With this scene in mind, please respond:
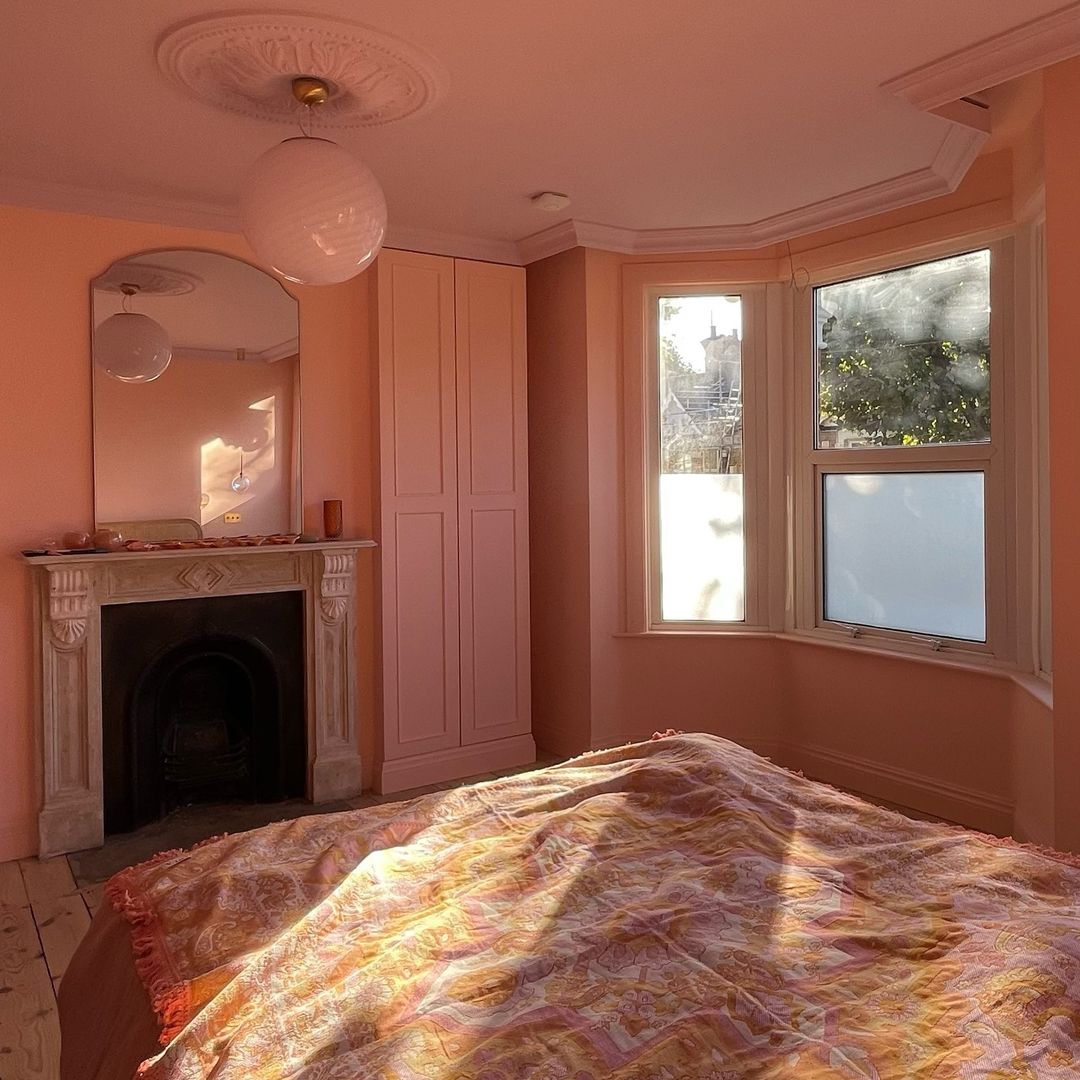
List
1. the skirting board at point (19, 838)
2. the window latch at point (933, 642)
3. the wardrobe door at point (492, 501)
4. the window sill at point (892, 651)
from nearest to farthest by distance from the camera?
1. the window sill at point (892, 651)
2. the skirting board at point (19, 838)
3. the window latch at point (933, 642)
4. the wardrobe door at point (492, 501)

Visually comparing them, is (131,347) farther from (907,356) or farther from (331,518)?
(907,356)

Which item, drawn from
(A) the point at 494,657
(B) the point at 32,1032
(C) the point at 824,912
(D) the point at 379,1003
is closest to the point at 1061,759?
(C) the point at 824,912

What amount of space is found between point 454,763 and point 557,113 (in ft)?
9.29

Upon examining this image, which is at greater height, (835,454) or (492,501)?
(835,454)

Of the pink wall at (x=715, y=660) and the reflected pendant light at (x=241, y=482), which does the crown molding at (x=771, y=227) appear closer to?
the pink wall at (x=715, y=660)

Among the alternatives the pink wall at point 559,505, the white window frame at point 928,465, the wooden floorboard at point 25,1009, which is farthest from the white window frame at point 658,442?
the wooden floorboard at point 25,1009

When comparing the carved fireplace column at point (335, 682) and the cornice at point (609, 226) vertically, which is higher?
the cornice at point (609, 226)

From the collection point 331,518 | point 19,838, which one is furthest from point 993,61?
point 19,838

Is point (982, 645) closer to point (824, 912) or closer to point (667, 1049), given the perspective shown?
point (824, 912)

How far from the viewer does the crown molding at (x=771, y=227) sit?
11.4 feet

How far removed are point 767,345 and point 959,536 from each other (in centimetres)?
128

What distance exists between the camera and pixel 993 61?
2.55 metres

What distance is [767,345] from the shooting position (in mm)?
4414

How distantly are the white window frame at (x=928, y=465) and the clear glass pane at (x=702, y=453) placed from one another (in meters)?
0.29
